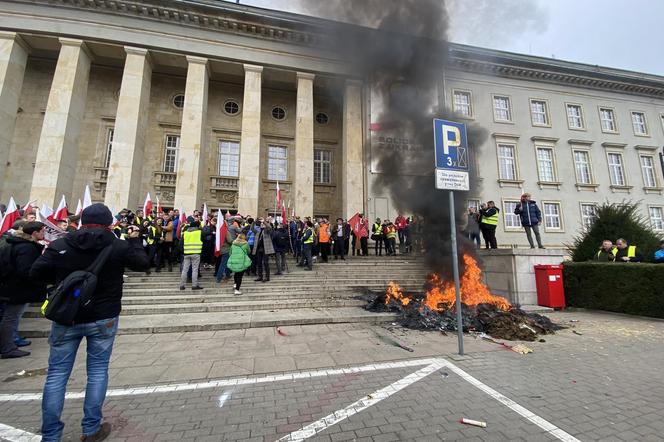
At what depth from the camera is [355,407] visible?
298 centimetres

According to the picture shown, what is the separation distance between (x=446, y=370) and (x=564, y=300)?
670cm

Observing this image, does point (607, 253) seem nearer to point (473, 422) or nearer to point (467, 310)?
point (467, 310)

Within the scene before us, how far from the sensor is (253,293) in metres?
8.07

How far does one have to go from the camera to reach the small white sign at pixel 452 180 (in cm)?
463

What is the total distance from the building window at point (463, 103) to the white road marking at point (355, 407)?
21560 mm

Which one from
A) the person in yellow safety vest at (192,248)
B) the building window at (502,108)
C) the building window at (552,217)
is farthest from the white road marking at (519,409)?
the building window at (502,108)

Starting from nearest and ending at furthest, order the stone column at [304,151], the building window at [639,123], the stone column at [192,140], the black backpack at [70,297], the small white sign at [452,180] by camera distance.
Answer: the black backpack at [70,297]
the small white sign at [452,180]
the stone column at [192,140]
the stone column at [304,151]
the building window at [639,123]

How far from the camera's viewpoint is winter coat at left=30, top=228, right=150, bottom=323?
245cm

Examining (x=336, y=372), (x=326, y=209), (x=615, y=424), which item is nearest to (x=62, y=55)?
(x=326, y=209)

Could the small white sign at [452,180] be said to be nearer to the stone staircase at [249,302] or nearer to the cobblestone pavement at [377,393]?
the cobblestone pavement at [377,393]

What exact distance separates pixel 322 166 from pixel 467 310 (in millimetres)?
15884

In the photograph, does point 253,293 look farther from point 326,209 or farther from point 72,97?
point 72,97

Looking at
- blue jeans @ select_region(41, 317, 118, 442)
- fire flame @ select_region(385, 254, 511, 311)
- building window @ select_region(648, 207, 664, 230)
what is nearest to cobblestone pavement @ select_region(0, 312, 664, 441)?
blue jeans @ select_region(41, 317, 118, 442)

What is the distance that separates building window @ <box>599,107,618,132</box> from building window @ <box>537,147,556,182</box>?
5.56 m
